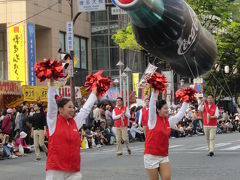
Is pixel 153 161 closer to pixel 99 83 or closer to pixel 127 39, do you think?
pixel 99 83

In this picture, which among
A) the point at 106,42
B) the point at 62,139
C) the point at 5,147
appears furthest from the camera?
the point at 106,42

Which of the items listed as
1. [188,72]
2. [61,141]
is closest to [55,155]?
[61,141]

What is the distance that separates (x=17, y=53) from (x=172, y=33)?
85.4 feet

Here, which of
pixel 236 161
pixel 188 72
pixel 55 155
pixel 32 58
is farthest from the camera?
pixel 32 58

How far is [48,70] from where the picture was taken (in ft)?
22.0

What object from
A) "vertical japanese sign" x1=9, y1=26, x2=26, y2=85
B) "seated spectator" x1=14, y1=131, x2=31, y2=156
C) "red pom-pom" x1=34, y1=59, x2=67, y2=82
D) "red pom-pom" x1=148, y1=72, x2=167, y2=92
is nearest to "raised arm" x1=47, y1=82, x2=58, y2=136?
"red pom-pom" x1=34, y1=59, x2=67, y2=82

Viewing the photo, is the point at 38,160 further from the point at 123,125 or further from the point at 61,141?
the point at 61,141

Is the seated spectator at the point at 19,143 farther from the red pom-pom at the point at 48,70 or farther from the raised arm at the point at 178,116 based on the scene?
the red pom-pom at the point at 48,70

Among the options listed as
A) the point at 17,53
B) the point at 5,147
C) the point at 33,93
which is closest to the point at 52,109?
the point at 5,147

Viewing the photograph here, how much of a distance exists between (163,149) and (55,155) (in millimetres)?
1933

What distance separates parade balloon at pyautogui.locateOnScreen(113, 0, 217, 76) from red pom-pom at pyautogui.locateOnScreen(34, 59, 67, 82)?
4487 millimetres

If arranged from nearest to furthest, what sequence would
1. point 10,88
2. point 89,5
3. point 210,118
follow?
point 210,118
point 89,5
point 10,88

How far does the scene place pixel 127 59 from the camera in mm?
48625

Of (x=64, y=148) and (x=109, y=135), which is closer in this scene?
(x=64, y=148)
